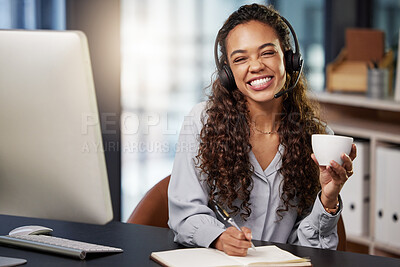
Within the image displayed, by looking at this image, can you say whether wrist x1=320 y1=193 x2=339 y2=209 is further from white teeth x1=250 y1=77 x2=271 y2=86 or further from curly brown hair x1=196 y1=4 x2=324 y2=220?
white teeth x1=250 y1=77 x2=271 y2=86

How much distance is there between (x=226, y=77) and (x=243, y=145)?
0.61 ft

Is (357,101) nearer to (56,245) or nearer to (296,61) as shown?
(296,61)

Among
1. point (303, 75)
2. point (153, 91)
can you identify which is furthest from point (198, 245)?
point (153, 91)

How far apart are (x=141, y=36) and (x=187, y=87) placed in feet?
1.36

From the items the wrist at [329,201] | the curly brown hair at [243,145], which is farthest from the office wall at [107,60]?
the wrist at [329,201]

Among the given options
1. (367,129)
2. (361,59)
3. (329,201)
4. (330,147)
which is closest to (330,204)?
(329,201)

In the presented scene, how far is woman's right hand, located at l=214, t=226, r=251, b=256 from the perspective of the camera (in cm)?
114

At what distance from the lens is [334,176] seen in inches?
49.6

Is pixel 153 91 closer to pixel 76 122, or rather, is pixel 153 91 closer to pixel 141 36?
pixel 141 36

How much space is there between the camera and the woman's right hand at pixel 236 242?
114 centimetres

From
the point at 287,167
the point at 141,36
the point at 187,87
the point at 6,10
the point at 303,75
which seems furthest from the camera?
the point at 187,87

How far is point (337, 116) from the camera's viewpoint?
3.21 m

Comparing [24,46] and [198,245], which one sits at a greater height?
[24,46]

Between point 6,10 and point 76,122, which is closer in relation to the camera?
point 76,122
